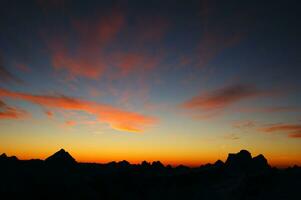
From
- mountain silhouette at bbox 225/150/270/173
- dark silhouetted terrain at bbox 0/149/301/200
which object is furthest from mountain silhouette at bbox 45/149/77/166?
mountain silhouette at bbox 225/150/270/173

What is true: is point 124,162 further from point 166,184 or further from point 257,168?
point 257,168

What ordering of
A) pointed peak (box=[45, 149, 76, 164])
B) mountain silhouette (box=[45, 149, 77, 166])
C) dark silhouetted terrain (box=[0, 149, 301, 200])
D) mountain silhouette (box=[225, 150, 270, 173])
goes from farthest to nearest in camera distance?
mountain silhouette (box=[225, 150, 270, 173]), pointed peak (box=[45, 149, 76, 164]), mountain silhouette (box=[45, 149, 77, 166]), dark silhouetted terrain (box=[0, 149, 301, 200])

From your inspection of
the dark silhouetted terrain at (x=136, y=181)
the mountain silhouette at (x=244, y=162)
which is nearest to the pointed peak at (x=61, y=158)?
the dark silhouetted terrain at (x=136, y=181)

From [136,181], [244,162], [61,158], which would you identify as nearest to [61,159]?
[61,158]

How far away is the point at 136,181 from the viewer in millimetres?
111188

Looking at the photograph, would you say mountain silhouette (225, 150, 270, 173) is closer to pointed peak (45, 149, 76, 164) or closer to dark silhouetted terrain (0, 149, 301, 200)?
dark silhouetted terrain (0, 149, 301, 200)

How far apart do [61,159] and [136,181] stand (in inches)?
1292

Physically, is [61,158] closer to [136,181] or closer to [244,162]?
[136,181]

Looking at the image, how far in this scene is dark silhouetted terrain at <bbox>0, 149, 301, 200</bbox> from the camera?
77.9 m

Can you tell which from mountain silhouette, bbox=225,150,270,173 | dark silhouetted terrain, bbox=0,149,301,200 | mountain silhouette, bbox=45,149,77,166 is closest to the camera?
dark silhouetted terrain, bbox=0,149,301,200

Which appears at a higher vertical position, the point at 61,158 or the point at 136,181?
the point at 61,158

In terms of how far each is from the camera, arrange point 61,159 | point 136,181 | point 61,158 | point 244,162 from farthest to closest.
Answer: point 244,162
point 136,181
point 61,158
point 61,159

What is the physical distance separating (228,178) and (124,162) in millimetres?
52778

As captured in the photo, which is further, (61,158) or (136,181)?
(136,181)
